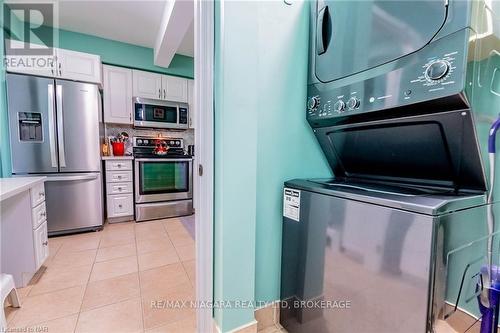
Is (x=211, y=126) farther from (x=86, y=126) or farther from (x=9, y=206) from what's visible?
(x=86, y=126)

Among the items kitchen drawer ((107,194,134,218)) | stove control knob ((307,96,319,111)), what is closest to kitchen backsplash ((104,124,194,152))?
kitchen drawer ((107,194,134,218))

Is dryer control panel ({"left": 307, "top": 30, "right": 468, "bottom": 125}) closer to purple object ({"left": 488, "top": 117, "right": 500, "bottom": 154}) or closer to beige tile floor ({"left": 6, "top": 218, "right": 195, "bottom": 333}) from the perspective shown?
purple object ({"left": 488, "top": 117, "right": 500, "bottom": 154})

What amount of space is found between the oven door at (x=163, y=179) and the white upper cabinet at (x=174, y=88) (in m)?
1.02

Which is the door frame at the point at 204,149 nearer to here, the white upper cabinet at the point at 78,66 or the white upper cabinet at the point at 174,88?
the white upper cabinet at the point at 78,66

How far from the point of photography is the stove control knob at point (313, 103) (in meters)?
1.21

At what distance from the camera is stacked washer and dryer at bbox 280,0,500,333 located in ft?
2.28

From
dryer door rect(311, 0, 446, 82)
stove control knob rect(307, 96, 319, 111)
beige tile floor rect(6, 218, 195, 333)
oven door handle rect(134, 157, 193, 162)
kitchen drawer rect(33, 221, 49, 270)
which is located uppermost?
dryer door rect(311, 0, 446, 82)

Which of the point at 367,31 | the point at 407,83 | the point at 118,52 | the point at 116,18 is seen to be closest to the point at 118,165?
the point at 118,52

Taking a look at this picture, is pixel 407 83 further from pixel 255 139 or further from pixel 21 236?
pixel 21 236

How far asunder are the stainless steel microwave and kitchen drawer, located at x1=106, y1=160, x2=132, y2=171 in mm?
592

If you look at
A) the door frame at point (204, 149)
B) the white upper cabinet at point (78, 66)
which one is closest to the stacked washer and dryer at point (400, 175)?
the door frame at point (204, 149)

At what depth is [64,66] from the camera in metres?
2.57

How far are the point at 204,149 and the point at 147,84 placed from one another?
113 inches

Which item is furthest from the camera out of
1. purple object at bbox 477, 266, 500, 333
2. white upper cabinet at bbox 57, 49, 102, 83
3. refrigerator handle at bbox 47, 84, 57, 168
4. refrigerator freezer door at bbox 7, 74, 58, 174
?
white upper cabinet at bbox 57, 49, 102, 83
